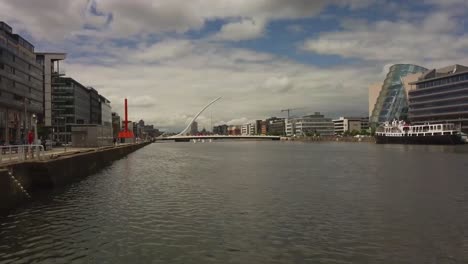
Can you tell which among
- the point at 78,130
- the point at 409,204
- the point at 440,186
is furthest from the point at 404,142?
the point at 409,204

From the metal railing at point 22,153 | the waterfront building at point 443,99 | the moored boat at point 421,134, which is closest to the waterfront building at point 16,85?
the metal railing at point 22,153

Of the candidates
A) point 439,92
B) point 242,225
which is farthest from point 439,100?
point 242,225

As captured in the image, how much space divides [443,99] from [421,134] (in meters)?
43.3

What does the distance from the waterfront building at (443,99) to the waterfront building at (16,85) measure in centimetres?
14783

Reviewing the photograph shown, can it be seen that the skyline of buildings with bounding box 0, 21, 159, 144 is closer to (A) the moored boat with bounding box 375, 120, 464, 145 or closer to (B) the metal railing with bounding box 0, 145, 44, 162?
(B) the metal railing with bounding box 0, 145, 44, 162

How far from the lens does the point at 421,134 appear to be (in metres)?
145

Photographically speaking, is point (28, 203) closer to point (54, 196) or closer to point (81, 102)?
point (54, 196)

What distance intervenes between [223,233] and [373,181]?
22.5 m

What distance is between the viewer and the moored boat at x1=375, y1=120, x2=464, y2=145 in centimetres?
13300

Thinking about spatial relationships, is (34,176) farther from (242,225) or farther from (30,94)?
(30,94)

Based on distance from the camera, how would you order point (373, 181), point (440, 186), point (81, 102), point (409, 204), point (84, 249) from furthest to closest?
point (81, 102)
point (373, 181)
point (440, 186)
point (409, 204)
point (84, 249)

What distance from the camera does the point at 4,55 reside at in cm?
8862

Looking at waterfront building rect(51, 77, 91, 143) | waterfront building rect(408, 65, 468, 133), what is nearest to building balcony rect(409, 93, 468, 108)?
waterfront building rect(408, 65, 468, 133)

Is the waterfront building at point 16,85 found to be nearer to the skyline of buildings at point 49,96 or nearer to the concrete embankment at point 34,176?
the skyline of buildings at point 49,96
